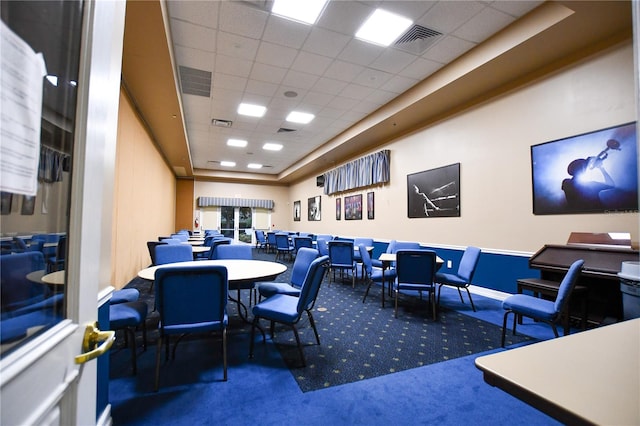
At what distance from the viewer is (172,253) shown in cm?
359

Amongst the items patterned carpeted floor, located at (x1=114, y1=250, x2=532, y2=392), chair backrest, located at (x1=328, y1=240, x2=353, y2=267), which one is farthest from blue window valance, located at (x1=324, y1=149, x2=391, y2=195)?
patterned carpeted floor, located at (x1=114, y1=250, x2=532, y2=392)

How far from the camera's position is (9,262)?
558mm

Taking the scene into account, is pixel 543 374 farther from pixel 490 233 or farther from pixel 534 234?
pixel 490 233

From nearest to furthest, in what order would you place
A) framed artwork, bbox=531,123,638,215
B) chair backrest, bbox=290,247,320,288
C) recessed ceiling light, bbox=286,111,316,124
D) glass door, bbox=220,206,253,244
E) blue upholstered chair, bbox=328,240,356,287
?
framed artwork, bbox=531,123,638,215, chair backrest, bbox=290,247,320,288, blue upholstered chair, bbox=328,240,356,287, recessed ceiling light, bbox=286,111,316,124, glass door, bbox=220,206,253,244

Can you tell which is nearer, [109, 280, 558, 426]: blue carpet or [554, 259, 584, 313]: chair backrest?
[109, 280, 558, 426]: blue carpet

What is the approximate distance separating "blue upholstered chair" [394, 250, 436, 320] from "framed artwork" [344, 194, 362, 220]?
465cm

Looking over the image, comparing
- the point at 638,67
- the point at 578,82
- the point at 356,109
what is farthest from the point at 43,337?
the point at 356,109

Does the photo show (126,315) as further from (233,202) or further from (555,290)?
(233,202)

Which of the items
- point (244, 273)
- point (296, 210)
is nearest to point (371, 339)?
point (244, 273)

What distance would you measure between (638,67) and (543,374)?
78cm

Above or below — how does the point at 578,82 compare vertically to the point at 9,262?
above

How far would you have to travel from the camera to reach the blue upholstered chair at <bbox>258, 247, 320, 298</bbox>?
2891mm

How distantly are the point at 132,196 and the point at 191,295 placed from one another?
404cm

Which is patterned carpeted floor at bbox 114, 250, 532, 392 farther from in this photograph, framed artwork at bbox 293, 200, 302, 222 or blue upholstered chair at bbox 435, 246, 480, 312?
framed artwork at bbox 293, 200, 302, 222
